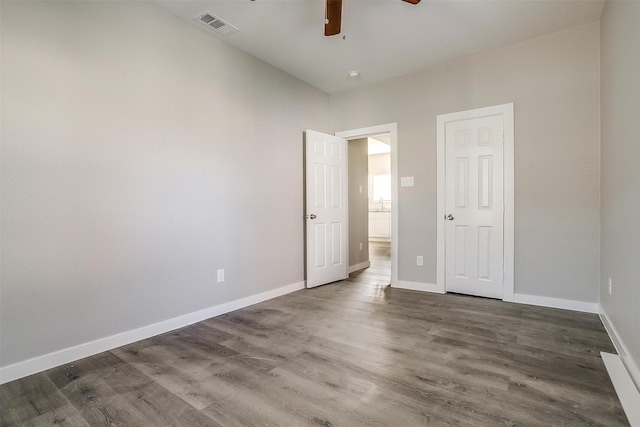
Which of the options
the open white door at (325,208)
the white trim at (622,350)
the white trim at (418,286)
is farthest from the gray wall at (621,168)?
the open white door at (325,208)

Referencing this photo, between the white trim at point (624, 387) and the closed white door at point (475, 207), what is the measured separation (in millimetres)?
1425

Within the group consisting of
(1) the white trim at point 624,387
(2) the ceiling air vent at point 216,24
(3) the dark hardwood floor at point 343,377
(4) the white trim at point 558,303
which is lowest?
(3) the dark hardwood floor at point 343,377

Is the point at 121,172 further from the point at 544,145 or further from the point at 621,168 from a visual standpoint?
the point at 544,145

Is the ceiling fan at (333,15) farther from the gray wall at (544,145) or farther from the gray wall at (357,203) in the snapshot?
the gray wall at (357,203)

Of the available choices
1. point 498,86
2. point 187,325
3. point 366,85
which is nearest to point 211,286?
point 187,325

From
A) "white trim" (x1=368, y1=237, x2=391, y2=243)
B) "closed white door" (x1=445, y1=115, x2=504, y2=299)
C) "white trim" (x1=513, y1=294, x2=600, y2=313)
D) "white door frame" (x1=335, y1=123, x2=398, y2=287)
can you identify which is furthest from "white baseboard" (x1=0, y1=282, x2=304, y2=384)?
"white trim" (x1=368, y1=237, x2=391, y2=243)

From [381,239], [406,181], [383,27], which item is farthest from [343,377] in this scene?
[381,239]

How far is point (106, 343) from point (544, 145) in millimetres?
4250

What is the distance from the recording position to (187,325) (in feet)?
9.09

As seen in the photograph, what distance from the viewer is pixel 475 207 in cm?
355

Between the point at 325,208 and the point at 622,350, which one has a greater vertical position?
the point at 325,208

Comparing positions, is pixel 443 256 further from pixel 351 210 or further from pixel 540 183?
pixel 351 210

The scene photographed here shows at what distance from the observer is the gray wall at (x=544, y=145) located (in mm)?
2943

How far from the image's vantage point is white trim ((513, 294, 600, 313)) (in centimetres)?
293
